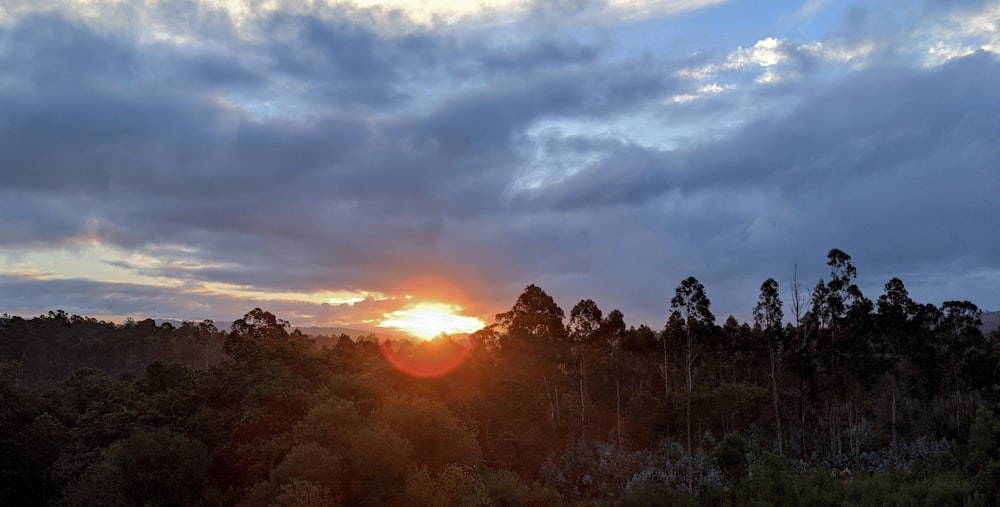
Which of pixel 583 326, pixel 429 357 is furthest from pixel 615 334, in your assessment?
pixel 429 357

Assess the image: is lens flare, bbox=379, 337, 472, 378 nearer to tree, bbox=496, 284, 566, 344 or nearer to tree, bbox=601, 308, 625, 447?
tree, bbox=496, 284, 566, 344

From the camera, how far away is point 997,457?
3516 centimetres

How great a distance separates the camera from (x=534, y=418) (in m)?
54.1

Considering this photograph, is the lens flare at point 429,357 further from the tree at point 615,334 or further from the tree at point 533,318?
the tree at point 615,334

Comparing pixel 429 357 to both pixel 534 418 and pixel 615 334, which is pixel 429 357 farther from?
pixel 615 334

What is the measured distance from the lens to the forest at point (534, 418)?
29422mm

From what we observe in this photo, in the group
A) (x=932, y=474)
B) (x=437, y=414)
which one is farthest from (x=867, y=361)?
(x=437, y=414)

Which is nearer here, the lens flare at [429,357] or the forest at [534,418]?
the forest at [534,418]

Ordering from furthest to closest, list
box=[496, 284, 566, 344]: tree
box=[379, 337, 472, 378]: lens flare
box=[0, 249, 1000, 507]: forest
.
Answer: box=[496, 284, 566, 344]: tree < box=[379, 337, 472, 378]: lens flare < box=[0, 249, 1000, 507]: forest

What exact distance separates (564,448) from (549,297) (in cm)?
1373

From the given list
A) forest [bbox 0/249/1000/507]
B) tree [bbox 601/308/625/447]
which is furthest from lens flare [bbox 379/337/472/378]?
tree [bbox 601/308/625/447]

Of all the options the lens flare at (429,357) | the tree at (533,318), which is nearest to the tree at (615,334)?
the tree at (533,318)

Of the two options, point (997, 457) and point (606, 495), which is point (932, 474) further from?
point (606, 495)

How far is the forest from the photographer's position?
29422 millimetres
